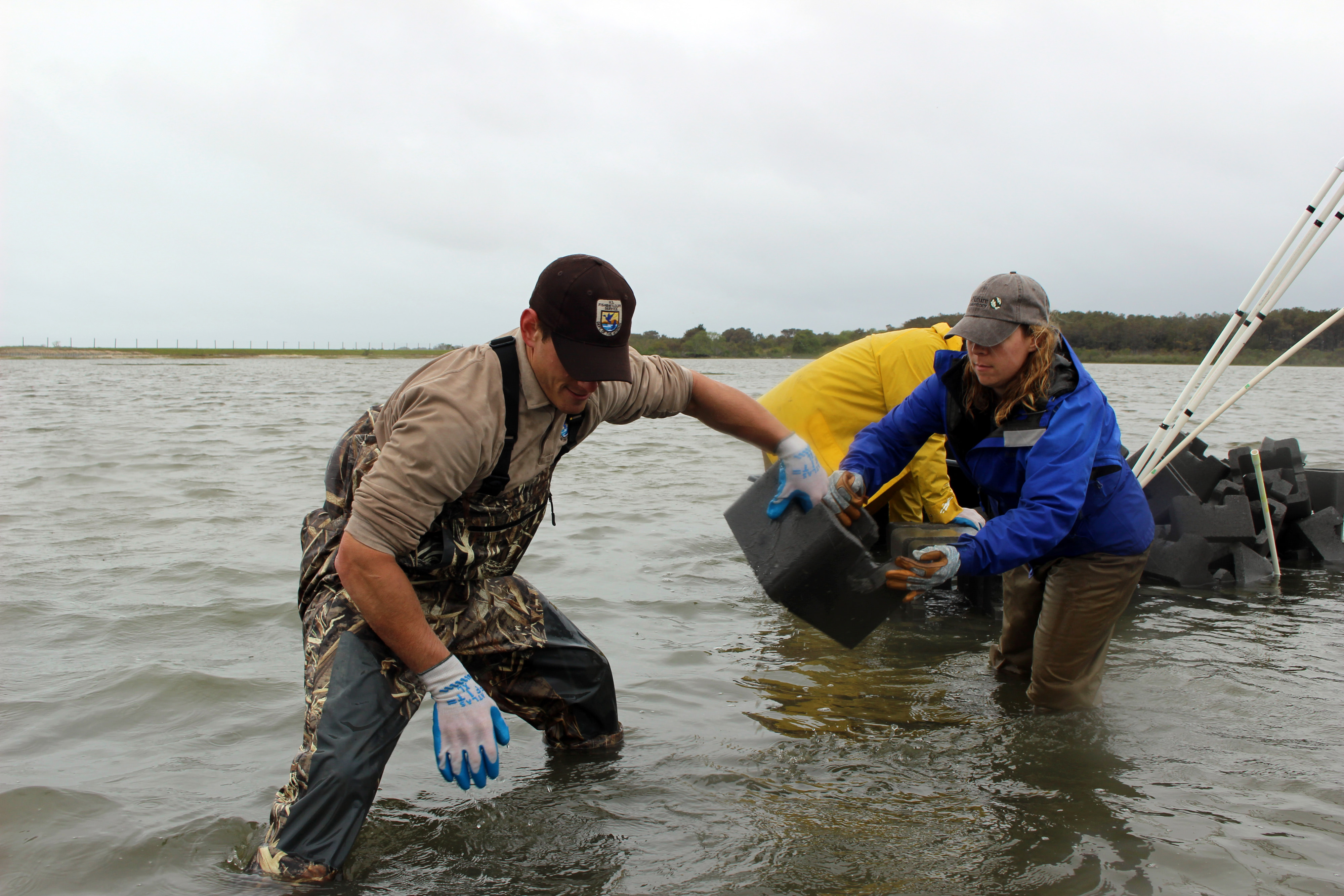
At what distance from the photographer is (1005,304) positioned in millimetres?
3459

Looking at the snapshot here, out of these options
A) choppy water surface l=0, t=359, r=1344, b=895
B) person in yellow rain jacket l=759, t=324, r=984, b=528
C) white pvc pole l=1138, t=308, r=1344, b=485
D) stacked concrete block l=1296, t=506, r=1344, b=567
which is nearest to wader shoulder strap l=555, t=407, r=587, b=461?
choppy water surface l=0, t=359, r=1344, b=895

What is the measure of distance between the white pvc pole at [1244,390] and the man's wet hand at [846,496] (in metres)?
2.30

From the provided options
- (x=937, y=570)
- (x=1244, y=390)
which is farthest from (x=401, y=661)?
(x=1244, y=390)

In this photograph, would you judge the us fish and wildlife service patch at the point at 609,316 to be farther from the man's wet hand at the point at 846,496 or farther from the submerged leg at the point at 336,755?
the man's wet hand at the point at 846,496

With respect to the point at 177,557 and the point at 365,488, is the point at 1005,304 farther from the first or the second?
the point at 177,557

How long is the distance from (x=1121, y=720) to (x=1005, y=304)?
2083 mm

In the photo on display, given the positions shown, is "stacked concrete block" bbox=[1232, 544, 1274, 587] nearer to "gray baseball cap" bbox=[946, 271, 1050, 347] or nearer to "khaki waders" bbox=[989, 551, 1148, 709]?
"khaki waders" bbox=[989, 551, 1148, 709]

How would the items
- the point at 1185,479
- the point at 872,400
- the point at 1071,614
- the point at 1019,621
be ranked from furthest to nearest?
1. the point at 1185,479
2. the point at 872,400
3. the point at 1019,621
4. the point at 1071,614

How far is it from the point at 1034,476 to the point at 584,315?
1.83 metres

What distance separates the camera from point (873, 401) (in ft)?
19.0

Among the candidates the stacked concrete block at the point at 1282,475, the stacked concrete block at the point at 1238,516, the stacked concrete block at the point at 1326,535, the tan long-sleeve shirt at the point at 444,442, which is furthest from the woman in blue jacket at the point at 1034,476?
the stacked concrete block at the point at 1326,535

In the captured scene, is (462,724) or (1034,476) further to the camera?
(1034,476)

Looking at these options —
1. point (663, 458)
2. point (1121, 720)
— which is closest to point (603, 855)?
point (1121, 720)

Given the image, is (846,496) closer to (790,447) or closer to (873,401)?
(790,447)
